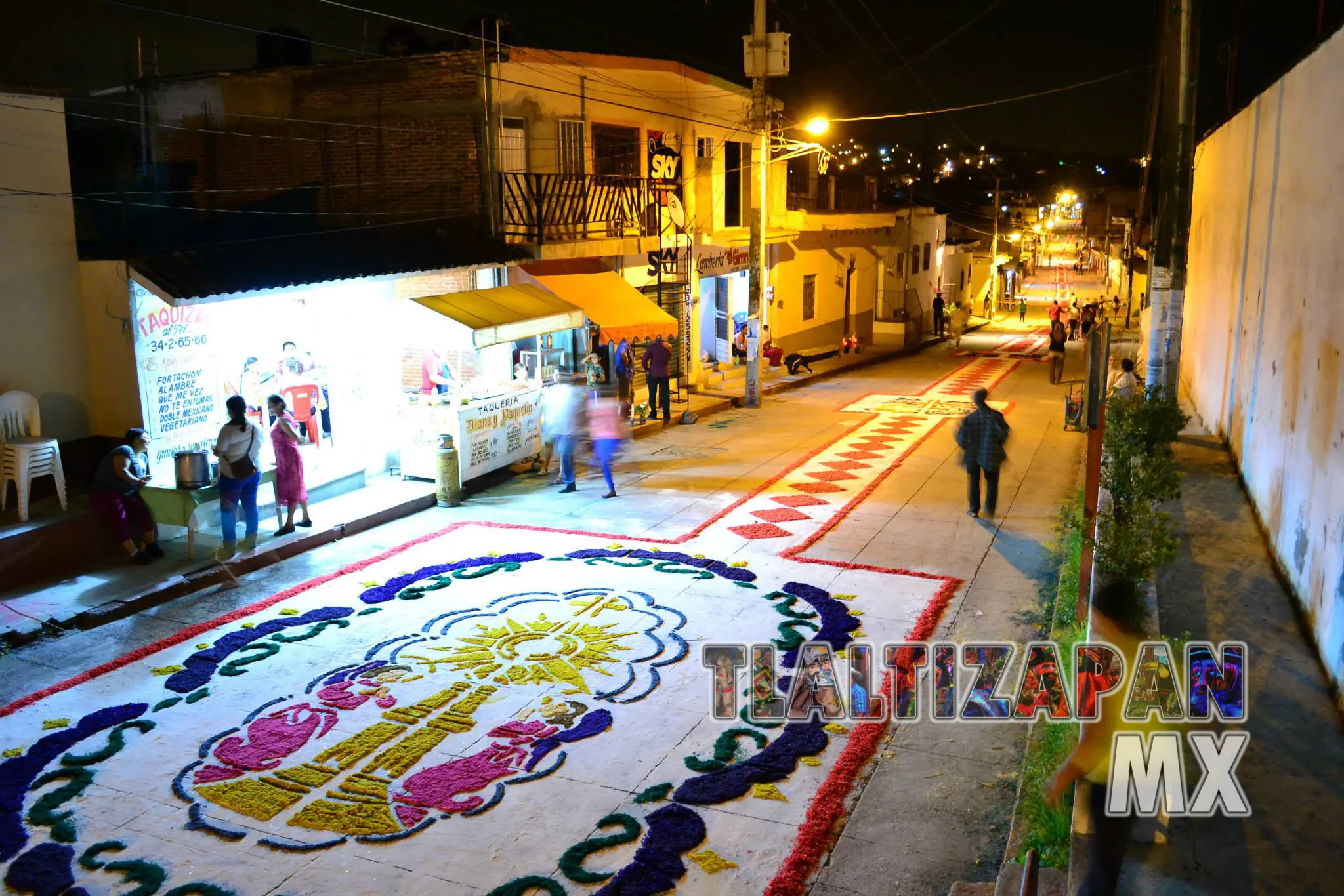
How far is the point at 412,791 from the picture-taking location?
6.32 meters

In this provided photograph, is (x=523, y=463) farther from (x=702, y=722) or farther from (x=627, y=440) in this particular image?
(x=702, y=722)

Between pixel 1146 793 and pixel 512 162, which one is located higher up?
pixel 512 162

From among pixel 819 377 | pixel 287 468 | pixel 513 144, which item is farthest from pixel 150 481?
pixel 819 377

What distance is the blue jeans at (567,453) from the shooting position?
13.9 m

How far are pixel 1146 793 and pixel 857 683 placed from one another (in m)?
2.86

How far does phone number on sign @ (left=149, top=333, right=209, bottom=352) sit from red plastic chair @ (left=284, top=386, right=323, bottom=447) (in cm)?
150

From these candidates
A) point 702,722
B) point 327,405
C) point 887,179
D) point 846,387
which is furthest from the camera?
point 887,179

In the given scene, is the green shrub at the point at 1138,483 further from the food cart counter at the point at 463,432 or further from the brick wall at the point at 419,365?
the brick wall at the point at 419,365

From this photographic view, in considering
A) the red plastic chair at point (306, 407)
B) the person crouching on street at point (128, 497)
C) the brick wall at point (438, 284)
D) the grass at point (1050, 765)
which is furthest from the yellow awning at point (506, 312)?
the grass at point (1050, 765)

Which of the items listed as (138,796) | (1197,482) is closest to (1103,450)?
(1197,482)

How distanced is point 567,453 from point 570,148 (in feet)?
26.9

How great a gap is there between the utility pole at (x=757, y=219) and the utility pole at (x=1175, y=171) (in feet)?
29.4

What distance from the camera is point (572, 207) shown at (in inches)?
749

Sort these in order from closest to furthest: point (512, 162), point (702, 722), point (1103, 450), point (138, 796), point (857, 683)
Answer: point (138, 796) → point (702, 722) → point (857, 683) → point (1103, 450) → point (512, 162)
